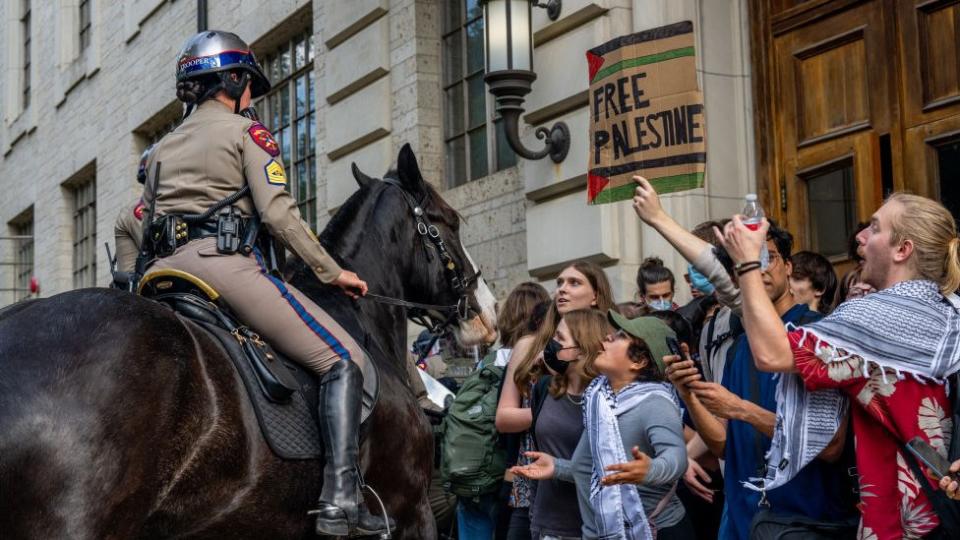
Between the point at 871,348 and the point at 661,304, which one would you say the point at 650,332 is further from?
the point at 661,304

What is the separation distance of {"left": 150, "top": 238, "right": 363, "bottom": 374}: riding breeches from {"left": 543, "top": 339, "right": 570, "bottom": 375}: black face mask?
1080mm

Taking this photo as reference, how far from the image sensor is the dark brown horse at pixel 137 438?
3.94 meters

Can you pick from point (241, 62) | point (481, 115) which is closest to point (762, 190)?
point (481, 115)

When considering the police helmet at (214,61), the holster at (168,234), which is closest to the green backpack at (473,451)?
the holster at (168,234)

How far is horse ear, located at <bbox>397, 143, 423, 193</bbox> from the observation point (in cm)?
646

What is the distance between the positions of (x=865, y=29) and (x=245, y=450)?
5055 millimetres

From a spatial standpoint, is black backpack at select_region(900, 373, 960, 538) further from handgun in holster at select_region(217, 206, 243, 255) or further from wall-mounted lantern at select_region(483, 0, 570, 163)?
wall-mounted lantern at select_region(483, 0, 570, 163)

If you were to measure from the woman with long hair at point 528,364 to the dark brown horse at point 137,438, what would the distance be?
988 millimetres

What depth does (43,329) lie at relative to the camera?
416 cm

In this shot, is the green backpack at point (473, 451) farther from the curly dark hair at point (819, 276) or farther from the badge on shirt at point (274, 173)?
the badge on shirt at point (274, 173)

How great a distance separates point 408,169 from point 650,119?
1.51m

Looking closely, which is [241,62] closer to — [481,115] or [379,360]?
[379,360]

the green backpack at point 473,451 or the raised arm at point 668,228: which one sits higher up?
the raised arm at point 668,228

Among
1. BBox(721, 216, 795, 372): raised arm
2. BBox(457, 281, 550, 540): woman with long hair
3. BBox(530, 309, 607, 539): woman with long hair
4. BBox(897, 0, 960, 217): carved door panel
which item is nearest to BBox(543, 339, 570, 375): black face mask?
BBox(530, 309, 607, 539): woman with long hair
